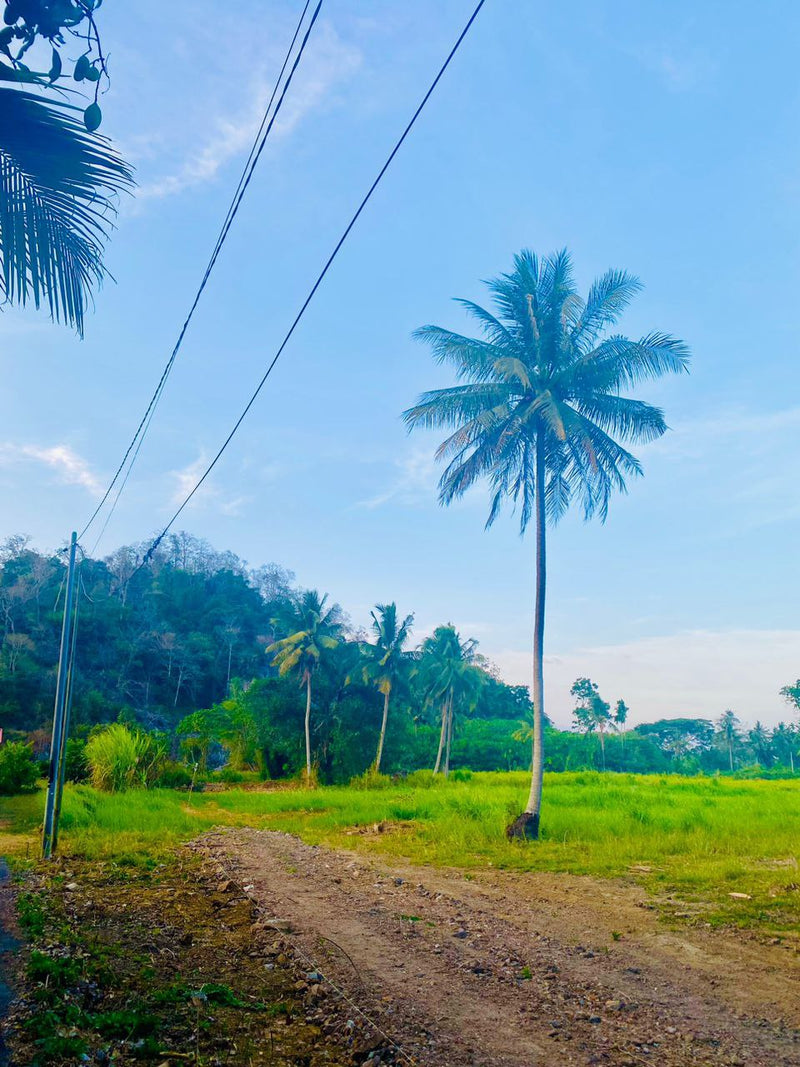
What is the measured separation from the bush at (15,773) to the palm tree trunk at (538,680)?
59.9 ft

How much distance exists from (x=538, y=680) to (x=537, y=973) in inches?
400

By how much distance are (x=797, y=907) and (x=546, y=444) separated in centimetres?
1134

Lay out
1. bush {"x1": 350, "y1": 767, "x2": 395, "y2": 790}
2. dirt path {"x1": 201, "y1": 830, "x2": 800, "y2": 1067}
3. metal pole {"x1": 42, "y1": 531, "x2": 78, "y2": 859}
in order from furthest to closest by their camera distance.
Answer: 1. bush {"x1": 350, "y1": 767, "x2": 395, "y2": 790}
2. metal pole {"x1": 42, "y1": 531, "x2": 78, "y2": 859}
3. dirt path {"x1": 201, "y1": 830, "x2": 800, "y2": 1067}

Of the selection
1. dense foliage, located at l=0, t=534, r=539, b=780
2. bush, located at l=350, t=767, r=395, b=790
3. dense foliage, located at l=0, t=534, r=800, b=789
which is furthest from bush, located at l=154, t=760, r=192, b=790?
bush, located at l=350, t=767, r=395, b=790

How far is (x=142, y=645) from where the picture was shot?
56.5 m

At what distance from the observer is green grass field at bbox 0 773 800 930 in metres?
11.0

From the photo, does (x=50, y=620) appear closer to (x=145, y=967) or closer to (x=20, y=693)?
(x=20, y=693)

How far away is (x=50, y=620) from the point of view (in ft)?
166

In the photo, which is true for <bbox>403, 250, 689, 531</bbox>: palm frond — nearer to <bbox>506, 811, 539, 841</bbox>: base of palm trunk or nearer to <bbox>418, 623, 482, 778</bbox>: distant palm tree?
<bbox>506, 811, 539, 841</bbox>: base of palm trunk

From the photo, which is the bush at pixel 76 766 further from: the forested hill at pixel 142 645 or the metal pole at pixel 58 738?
the metal pole at pixel 58 738

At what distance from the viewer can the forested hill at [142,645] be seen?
43728mm

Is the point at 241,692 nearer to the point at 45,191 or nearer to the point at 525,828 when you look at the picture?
the point at 525,828

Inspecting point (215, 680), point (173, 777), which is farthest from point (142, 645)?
point (173, 777)

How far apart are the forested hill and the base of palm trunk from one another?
26767 mm
